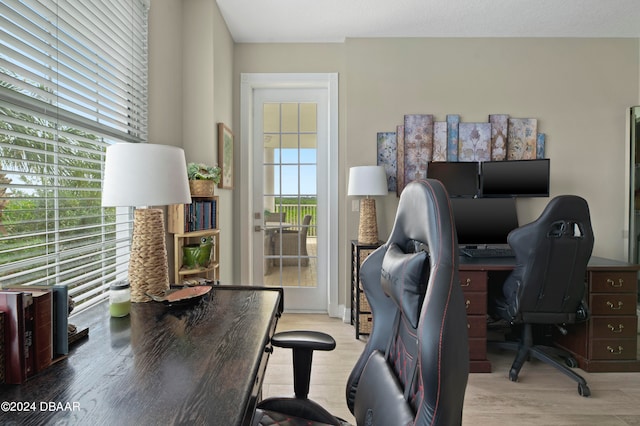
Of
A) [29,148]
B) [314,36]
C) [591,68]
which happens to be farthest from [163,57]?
[591,68]

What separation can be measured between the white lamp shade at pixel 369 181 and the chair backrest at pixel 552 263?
1.12 m

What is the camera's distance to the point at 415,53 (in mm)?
3264

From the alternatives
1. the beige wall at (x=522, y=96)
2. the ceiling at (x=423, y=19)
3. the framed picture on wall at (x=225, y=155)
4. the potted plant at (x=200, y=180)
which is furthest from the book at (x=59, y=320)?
the ceiling at (x=423, y=19)

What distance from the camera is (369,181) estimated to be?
117 inches

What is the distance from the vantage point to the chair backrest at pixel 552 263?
6.80 ft

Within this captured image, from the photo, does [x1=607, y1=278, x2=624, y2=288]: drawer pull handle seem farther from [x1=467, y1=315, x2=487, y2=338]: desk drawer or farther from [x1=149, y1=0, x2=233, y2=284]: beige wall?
[x1=149, y1=0, x2=233, y2=284]: beige wall

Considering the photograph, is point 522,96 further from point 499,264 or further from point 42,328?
point 42,328

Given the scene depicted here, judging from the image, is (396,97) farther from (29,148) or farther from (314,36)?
(29,148)

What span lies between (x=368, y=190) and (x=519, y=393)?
1776mm

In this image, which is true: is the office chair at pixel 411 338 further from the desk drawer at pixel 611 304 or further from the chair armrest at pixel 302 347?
the desk drawer at pixel 611 304

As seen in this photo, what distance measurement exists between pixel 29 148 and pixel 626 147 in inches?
175

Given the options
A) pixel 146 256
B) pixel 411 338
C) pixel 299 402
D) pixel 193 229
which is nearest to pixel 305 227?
pixel 193 229

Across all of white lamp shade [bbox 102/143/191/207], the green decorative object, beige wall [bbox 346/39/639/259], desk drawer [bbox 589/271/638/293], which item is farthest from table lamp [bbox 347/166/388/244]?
white lamp shade [bbox 102/143/191/207]

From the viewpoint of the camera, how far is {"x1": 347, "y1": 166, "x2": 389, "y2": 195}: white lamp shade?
2953 millimetres
